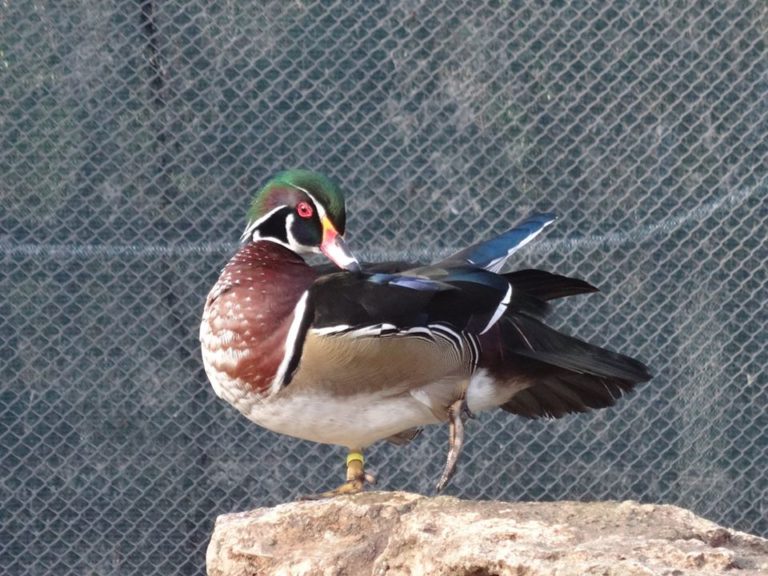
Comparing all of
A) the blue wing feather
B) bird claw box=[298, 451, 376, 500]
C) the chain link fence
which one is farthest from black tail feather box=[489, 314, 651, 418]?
the chain link fence

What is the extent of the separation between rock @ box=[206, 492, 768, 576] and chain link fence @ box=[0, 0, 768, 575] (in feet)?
5.77

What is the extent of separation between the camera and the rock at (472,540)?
4.61ft

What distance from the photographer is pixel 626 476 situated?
371 centimetres

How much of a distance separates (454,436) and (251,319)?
40cm

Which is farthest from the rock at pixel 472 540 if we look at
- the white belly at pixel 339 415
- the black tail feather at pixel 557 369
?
the black tail feather at pixel 557 369

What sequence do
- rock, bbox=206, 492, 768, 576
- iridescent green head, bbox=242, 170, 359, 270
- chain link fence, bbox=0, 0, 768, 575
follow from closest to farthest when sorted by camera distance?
rock, bbox=206, 492, 768, 576, iridescent green head, bbox=242, 170, 359, 270, chain link fence, bbox=0, 0, 768, 575

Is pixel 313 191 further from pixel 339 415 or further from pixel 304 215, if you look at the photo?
pixel 339 415

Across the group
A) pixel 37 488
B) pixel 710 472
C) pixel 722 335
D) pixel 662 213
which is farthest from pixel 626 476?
pixel 37 488

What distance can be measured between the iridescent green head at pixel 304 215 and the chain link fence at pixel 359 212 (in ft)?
4.69

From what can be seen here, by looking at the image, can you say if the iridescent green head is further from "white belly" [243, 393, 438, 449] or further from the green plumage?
"white belly" [243, 393, 438, 449]

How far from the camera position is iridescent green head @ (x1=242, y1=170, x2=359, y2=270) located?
2027 millimetres

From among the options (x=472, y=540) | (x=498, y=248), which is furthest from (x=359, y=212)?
(x=472, y=540)

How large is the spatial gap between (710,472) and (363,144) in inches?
57.5

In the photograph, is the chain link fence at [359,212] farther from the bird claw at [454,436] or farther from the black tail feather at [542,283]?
the bird claw at [454,436]
